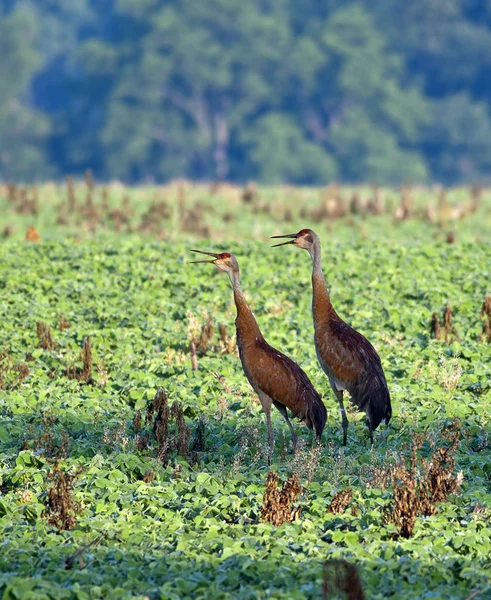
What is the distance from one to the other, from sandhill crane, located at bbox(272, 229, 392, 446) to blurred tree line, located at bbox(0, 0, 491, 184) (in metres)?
48.1

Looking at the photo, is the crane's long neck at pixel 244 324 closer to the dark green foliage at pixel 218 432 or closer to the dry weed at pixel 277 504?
the dark green foliage at pixel 218 432

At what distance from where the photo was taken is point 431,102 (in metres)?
63.2

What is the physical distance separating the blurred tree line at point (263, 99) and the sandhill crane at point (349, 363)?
48.1 meters

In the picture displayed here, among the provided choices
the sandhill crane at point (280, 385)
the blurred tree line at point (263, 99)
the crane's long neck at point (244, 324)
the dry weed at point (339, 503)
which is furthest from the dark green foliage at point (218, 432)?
the blurred tree line at point (263, 99)

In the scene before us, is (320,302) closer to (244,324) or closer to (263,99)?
(244,324)

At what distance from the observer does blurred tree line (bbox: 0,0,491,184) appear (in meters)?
58.9

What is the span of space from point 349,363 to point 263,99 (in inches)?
2093

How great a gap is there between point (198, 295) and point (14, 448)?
553 centimetres

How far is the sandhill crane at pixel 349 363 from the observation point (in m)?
8.86

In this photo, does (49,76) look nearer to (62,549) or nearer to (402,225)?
(402,225)

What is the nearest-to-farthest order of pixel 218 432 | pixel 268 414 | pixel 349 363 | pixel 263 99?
1. pixel 268 414
2. pixel 349 363
3. pixel 218 432
4. pixel 263 99

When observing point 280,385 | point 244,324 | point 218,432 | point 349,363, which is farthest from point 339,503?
point 218,432

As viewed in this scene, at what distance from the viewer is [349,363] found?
351 inches

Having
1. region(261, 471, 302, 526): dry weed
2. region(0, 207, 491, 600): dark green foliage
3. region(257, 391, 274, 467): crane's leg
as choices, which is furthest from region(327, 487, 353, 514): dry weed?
region(257, 391, 274, 467): crane's leg
